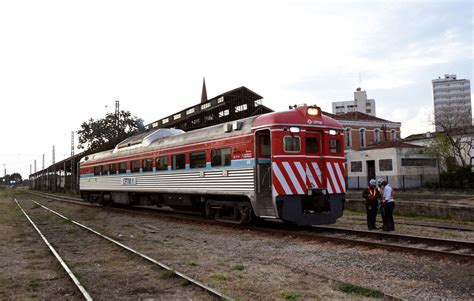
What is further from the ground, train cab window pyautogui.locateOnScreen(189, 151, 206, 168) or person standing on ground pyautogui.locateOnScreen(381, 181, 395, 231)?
train cab window pyautogui.locateOnScreen(189, 151, 206, 168)

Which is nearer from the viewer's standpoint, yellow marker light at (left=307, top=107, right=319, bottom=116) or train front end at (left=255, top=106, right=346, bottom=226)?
train front end at (left=255, top=106, right=346, bottom=226)

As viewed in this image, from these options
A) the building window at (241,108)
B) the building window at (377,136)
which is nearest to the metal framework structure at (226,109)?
the building window at (241,108)

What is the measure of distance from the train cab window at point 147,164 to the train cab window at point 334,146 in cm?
868

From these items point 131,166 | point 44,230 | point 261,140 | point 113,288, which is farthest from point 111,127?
point 113,288

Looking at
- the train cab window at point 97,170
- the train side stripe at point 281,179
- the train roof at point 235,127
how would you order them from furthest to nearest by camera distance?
the train cab window at point 97,170
the train roof at point 235,127
the train side stripe at point 281,179

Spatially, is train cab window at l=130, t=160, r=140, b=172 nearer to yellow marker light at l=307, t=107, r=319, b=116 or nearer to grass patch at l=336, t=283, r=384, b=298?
yellow marker light at l=307, t=107, r=319, b=116

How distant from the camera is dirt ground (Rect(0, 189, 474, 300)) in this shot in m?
6.23

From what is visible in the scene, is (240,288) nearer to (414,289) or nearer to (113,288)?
(113,288)

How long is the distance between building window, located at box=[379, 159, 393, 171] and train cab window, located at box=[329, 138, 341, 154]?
30.9m

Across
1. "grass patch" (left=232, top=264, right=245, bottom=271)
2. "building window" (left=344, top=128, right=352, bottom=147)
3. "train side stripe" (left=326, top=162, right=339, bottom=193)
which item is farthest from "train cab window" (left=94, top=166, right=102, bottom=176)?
"building window" (left=344, top=128, right=352, bottom=147)

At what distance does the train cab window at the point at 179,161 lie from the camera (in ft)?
52.8

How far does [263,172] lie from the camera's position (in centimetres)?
1238

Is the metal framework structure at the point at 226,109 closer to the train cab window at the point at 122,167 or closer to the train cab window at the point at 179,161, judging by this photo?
the train cab window at the point at 122,167

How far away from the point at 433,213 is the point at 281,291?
1364 cm
